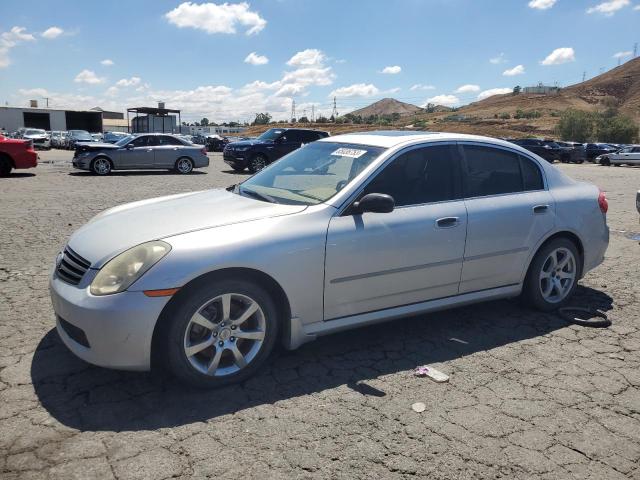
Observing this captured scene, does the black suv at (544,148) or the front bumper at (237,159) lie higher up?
the black suv at (544,148)

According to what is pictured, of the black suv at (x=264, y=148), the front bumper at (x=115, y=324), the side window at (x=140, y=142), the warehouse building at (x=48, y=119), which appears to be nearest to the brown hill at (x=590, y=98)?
the warehouse building at (x=48, y=119)

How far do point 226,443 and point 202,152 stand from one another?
58.0 ft

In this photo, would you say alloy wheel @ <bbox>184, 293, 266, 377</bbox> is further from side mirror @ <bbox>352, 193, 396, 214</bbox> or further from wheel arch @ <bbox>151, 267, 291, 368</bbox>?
side mirror @ <bbox>352, 193, 396, 214</bbox>

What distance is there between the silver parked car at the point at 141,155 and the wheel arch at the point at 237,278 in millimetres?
15943

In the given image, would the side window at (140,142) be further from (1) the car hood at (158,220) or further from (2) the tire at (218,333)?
(2) the tire at (218,333)

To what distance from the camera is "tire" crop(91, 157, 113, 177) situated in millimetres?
17375

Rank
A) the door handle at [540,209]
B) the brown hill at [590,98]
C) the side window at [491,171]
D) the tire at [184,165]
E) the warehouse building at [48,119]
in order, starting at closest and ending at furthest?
the side window at [491,171]
the door handle at [540,209]
the tire at [184,165]
the warehouse building at [48,119]
the brown hill at [590,98]

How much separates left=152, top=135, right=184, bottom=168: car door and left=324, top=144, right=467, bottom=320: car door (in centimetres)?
1592

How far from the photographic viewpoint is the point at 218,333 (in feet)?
10.5

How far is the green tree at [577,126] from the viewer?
65.6m

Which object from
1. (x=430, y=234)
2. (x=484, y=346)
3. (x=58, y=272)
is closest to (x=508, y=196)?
(x=430, y=234)

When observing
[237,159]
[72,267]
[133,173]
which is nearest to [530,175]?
[72,267]

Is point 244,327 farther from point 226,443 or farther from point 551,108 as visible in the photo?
point 551,108

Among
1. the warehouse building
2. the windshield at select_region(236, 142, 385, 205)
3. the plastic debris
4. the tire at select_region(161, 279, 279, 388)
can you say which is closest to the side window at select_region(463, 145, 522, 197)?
the windshield at select_region(236, 142, 385, 205)
